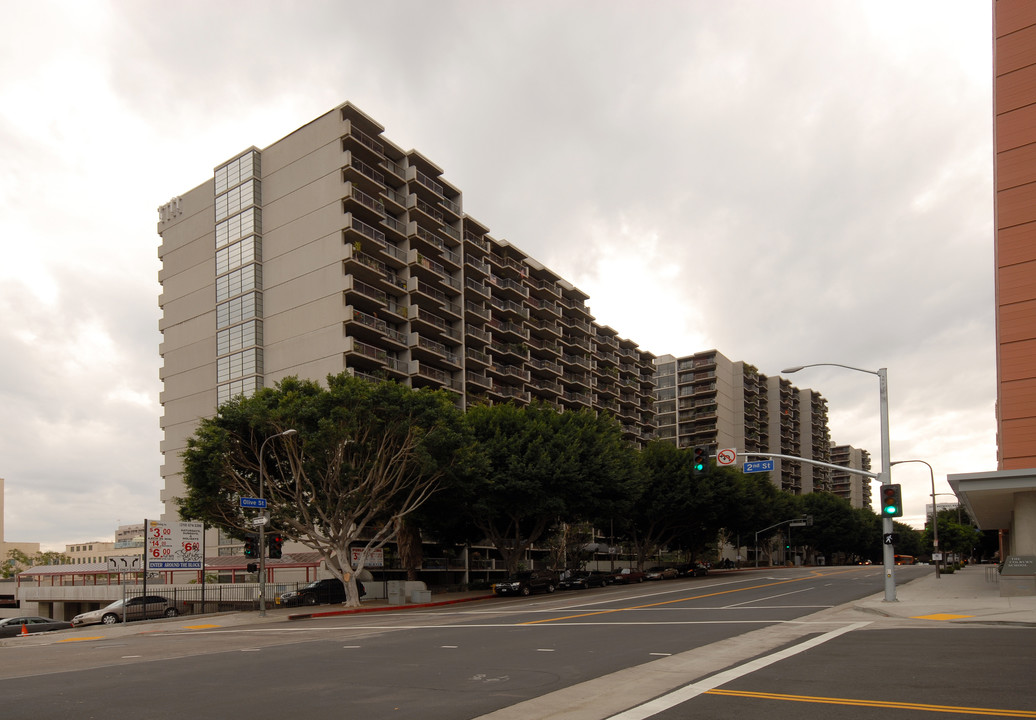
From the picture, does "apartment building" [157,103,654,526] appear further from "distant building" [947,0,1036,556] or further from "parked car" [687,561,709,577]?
"distant building" [947,0,1036,556]

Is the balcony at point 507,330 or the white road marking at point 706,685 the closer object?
the white road marking at point 706,685

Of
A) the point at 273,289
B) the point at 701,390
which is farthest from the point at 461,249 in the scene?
the point at 701,390

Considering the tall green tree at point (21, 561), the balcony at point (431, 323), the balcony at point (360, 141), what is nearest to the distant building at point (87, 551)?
the tall green tree at point (21, 561)

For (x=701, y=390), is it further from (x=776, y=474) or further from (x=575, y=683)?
(x=575, y=683)

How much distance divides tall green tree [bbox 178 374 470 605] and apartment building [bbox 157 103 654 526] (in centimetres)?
2229

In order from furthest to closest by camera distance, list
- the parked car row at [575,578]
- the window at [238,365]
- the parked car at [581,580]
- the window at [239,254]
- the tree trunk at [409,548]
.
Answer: the window at [239,254] < the window at [238,365] < the parked car at [581,580] < the tree trunk at [409,548] < the parked car row at [575,578]

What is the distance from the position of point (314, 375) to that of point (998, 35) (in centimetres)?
5014

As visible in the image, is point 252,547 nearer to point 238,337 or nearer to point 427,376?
point 427,376

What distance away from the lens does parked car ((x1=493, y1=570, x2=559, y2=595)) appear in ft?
151

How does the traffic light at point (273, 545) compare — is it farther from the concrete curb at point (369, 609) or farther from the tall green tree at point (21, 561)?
the tall green tree at point (21, 561)

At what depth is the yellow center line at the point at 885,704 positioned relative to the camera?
949 centimetres

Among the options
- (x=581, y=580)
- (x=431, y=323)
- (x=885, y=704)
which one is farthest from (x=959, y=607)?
(x=431, y=323)

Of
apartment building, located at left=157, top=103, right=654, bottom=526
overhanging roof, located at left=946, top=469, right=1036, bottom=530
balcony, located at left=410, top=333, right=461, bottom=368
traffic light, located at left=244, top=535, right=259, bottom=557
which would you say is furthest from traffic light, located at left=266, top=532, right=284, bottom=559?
balcony, located at left=410, top=333, right=461, bottom=368

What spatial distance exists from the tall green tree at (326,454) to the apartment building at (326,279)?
22.3m
